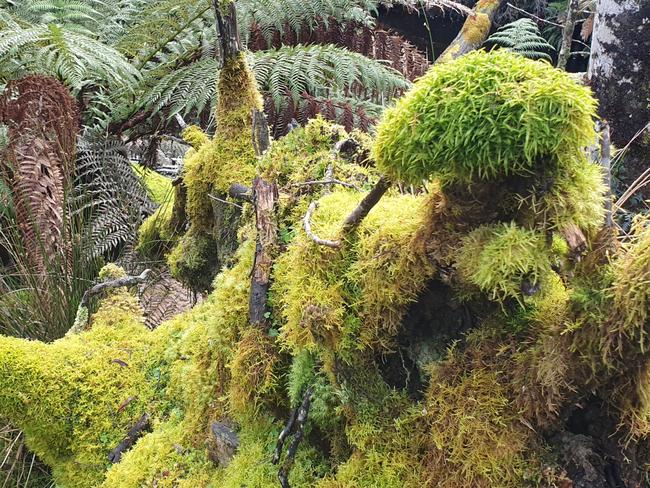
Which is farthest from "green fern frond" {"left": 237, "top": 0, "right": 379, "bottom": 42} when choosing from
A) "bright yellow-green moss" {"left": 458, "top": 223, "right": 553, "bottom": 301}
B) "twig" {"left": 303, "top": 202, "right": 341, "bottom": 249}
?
"bright yellow-green moss" {"left": 458, "top": 223, "right": 553, "bottom": 301}

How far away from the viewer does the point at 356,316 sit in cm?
138

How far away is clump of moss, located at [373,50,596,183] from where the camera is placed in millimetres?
981

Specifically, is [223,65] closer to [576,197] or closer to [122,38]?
[576,197]

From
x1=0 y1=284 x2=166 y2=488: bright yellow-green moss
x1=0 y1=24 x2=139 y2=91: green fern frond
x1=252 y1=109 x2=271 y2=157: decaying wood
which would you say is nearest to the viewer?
x1=0 y1=284 x2=166 y2=488: bright yellow-green moss

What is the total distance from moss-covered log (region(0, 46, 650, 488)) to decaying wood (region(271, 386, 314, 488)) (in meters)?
0.02

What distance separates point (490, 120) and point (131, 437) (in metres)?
1.80

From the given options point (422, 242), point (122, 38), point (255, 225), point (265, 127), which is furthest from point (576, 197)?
point (122, 38)

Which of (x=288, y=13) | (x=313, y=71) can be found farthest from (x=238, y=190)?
(x=288, y=13)

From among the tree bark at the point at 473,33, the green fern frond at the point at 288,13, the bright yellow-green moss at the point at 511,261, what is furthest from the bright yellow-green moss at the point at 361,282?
the tree bark at the point at 473,33

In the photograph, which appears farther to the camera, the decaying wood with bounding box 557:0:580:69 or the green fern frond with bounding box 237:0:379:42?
the green fern frond with bounding box 237:0:379:42

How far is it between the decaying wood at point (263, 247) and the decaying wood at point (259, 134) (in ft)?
1.40

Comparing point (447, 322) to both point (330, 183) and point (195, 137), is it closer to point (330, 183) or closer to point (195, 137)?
point (330, 183)

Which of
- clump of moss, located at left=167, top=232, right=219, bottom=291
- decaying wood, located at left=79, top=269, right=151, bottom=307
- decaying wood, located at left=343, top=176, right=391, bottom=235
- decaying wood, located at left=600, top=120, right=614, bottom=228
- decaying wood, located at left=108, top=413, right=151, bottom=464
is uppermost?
decaying wood, located at left=600, top=120, right=614, bottom=228

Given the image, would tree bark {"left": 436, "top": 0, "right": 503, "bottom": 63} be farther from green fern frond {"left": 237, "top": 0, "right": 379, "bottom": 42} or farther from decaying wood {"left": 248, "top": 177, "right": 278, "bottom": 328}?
decaying wood {"left": 248, "top": 177, "right": 278, "bottom": 328}
